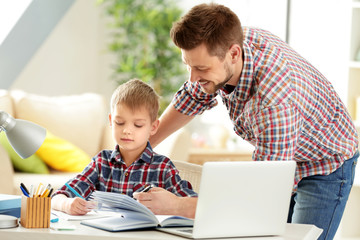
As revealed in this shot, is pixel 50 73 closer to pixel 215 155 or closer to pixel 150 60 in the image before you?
pixel 150 60

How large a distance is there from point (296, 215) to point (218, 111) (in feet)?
12.5

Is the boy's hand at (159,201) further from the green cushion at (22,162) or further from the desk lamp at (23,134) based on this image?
the green cushion at (22,162)

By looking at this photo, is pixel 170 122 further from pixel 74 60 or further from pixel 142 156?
pixel 74 60

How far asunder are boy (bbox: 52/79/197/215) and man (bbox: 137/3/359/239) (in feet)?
0.64

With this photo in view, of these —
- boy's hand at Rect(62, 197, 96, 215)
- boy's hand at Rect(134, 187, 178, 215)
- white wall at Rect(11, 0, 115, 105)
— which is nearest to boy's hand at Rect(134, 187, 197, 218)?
boy's hand at Rect(134, 187, 178, 215)

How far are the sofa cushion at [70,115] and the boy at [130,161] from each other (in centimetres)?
253

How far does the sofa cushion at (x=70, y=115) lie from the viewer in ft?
14.1

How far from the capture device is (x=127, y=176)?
184cm

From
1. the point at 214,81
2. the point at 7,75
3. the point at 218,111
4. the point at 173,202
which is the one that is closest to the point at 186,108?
the point at 214,81

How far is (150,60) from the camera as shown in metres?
5.57

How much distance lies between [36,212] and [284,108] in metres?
0.72

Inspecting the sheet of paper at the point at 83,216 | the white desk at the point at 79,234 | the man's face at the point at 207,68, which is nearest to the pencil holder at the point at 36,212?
the white desk at the point at 79,234

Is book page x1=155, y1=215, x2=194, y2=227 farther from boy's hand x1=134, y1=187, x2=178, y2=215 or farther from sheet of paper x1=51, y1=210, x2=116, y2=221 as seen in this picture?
sheet of paper x1=51, y1=210, x2=116, y2=221

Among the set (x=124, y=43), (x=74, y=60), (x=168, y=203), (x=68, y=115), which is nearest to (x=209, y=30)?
(x=168, y=203)
